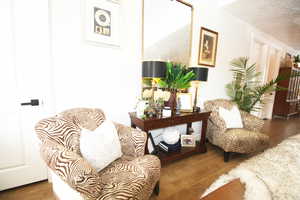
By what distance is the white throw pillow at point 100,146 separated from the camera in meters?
1.10

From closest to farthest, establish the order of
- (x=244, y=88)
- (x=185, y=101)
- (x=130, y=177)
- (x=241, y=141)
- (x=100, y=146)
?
(x=130, y=177) → (x=100, y=146) → (x=241, y=141) → (x=185, y=101) → (x=244, y=88)

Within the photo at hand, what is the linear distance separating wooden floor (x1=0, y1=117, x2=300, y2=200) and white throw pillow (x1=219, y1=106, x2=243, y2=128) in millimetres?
484

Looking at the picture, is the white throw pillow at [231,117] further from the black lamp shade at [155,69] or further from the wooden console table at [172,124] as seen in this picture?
the black lamp shade at [155,69]

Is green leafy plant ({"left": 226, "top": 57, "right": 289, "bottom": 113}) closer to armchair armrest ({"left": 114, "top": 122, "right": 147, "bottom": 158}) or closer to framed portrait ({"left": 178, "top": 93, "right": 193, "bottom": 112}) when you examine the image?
framed portrait ({"left": 178, "top": 93, "right": 193, "bottom": 112})

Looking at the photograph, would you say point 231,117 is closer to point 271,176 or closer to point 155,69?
point 155,69

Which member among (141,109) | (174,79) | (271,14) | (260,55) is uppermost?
(271,14)

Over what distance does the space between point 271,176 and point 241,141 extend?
1.37 m

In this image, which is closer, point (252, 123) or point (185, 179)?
point (185, 179)

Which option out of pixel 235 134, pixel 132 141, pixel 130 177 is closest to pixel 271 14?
pixel 235 134

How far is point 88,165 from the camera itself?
2.86ft

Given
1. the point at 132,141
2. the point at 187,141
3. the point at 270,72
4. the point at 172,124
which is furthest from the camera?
the point at 270,72

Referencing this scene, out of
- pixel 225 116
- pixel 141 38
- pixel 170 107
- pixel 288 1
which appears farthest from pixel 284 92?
pixel 141 38

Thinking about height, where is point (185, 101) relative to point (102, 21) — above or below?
below

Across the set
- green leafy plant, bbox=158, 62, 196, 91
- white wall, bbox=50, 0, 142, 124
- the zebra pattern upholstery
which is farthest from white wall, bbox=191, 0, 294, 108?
white wall, bbox=50, 0, 142, 124
